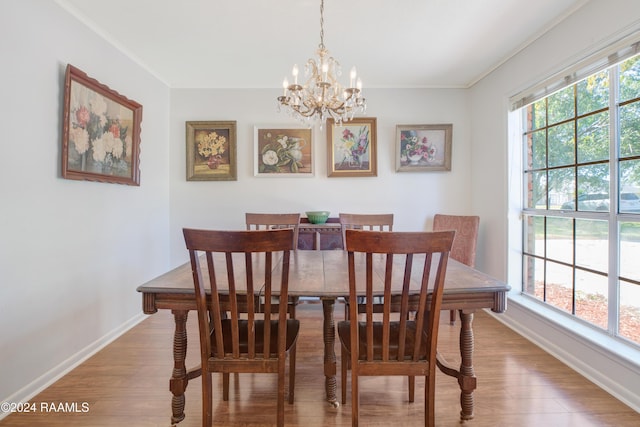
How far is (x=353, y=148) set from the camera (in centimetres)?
329

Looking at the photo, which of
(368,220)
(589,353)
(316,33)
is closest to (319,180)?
(368,220)

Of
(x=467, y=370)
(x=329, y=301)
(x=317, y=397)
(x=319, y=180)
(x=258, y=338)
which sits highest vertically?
(x=319, y=180)

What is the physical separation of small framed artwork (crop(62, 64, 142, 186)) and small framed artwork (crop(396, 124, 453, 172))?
8.79 ft

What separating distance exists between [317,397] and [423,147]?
8.94 feet

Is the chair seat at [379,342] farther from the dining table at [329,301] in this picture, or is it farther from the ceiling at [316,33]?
the ceiling at [316,33]

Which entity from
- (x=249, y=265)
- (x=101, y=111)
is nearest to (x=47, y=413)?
(x=249, y=265)

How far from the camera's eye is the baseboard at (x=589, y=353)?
5.20 ft

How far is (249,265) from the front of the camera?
1.15 m

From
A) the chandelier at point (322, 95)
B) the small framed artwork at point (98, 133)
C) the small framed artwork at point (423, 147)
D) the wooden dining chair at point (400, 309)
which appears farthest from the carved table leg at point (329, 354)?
the small framed artwork at point (423, 147)

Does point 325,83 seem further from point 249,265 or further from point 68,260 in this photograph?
point 68,260

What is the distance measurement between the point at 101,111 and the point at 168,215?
1.37 meters

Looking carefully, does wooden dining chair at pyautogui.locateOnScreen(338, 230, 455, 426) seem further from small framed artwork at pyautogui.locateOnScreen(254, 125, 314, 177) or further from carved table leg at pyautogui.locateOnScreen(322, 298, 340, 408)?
small framed artwork at pyautogui.locateOnScreen(254, 125, 314, 177)

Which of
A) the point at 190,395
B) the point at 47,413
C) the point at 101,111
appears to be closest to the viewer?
the point at 47,413

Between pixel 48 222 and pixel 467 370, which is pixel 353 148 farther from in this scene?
pixel 48 222
